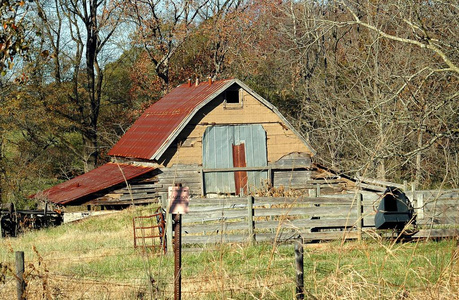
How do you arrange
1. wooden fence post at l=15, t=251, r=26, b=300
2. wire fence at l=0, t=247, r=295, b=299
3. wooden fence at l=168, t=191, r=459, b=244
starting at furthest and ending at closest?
1. wooden fence at l=168, t=191, r=459, b=244
2. wire fence at l=0, t=247, r=295, b=299
3. wooden fence post at l=15, t=251, r=26, b=300

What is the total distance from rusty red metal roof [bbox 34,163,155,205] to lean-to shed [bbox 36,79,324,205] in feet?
0.15

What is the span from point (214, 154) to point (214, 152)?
9 centimetres

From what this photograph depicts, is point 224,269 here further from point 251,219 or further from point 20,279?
point 251,219

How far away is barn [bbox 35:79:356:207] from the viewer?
2634cm

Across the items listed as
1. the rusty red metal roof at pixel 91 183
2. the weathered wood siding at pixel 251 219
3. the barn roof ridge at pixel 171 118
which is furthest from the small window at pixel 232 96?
the weathered wood siding at pixel 251 219

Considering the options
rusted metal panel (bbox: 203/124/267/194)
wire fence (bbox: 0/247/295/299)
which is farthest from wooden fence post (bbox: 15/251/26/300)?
rusted metal panel (bbox: 203/124/267/194)

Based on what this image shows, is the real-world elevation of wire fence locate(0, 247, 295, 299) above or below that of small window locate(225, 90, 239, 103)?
below

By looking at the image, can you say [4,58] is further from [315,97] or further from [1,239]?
[315,97]

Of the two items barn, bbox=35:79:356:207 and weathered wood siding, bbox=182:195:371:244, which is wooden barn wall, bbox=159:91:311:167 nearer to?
barn, bbox=35:79:356:207

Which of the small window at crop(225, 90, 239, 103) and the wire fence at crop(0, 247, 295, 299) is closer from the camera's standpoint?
the wire fence at crop(0, 247, 295, 299)

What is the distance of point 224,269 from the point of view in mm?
6898

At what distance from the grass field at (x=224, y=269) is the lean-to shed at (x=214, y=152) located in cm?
465

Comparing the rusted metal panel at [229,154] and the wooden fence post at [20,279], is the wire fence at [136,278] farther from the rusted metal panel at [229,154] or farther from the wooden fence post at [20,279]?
the rusted metal panel at [229,154]

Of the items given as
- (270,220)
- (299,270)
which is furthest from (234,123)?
(299,270)
